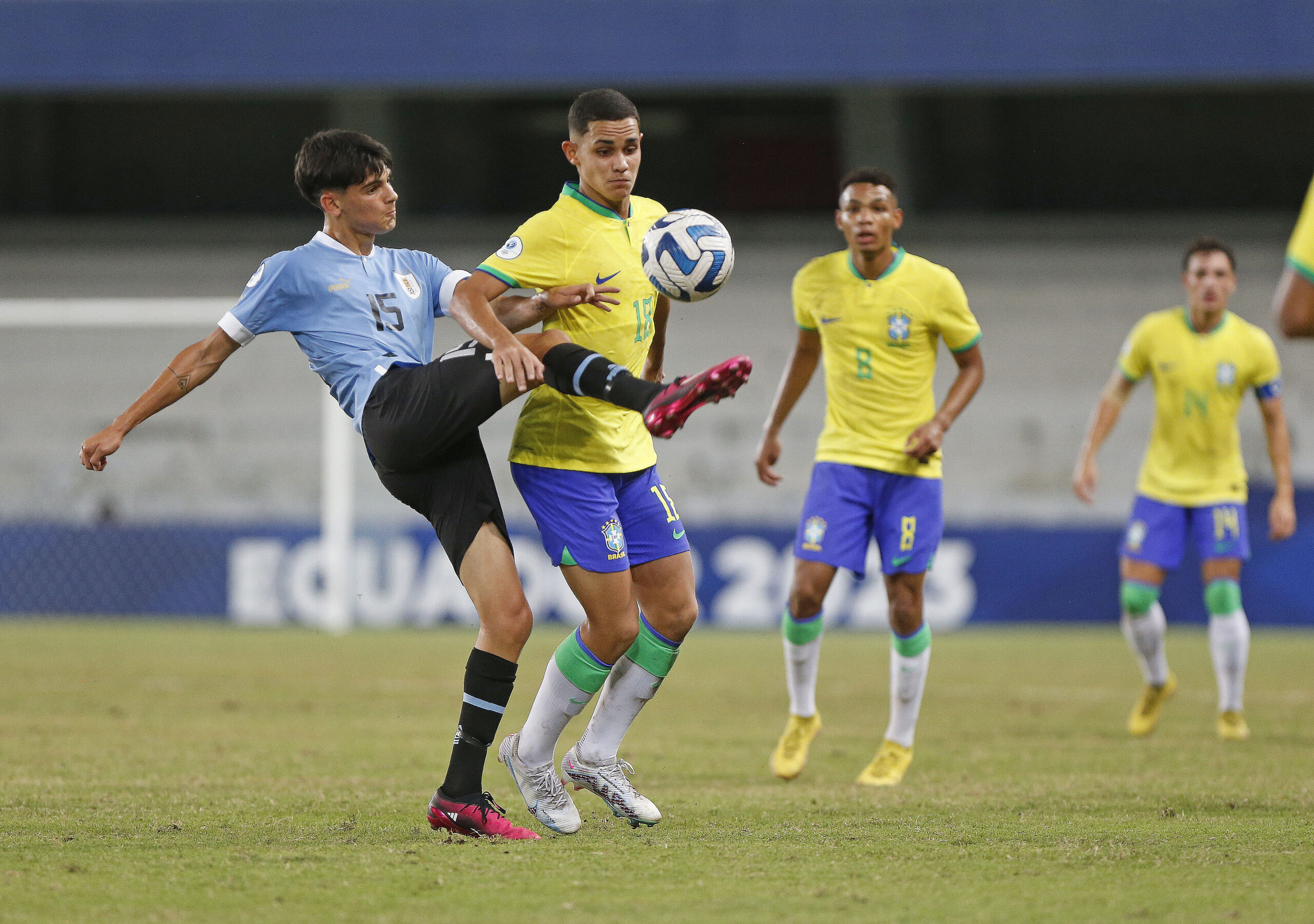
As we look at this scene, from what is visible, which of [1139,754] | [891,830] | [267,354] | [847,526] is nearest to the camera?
[891,830]

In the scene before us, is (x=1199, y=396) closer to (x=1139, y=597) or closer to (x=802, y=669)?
(x=1139, y=597)

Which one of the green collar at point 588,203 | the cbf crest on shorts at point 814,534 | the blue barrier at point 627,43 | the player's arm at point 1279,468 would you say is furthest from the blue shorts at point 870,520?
the blue barrier at point 627,43

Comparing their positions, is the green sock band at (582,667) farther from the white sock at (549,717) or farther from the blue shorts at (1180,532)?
the blue shorts at (1180,532)

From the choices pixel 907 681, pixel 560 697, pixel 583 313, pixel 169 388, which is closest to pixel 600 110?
pixel 583 313

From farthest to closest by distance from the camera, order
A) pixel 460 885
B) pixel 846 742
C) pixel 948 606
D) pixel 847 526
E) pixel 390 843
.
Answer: pixel 948 606
pixel 846 742
pixel 847 526
pixel 390 843
pixel 460 885

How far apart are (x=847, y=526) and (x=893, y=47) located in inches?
445

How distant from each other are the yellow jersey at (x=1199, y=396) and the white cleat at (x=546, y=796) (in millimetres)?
4541

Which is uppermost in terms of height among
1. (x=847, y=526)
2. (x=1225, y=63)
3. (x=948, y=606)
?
(x=1225, y=63)

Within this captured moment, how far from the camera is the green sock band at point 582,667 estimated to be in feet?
15.7

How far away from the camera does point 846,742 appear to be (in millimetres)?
7262

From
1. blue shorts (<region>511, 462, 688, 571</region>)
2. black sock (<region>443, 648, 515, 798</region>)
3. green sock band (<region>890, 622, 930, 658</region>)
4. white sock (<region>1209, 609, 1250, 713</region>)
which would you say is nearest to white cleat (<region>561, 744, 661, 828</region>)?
black sock (<region>443, 648, 515, 798</region>)

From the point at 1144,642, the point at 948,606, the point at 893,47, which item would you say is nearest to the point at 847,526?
Answer: the point at 1144,642

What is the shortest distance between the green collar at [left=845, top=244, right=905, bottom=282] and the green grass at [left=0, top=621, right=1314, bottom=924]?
6.84 feet

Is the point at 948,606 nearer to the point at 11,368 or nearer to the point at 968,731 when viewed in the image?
the point at 968,731
